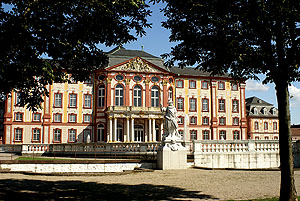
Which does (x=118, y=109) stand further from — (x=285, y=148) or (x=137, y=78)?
(x=285, y=148)

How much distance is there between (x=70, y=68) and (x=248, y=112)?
53715 mm

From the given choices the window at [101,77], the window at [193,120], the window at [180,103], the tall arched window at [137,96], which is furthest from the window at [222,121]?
the window at [101,77]

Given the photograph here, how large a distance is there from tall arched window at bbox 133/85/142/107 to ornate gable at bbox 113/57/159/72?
8.46 feet

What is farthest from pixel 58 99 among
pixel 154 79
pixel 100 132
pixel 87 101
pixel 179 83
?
pixel 179 83

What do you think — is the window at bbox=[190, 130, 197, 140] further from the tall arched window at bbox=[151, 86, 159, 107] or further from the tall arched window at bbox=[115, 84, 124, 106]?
the tall arched window at bbox=[115, 84, 124, 106]

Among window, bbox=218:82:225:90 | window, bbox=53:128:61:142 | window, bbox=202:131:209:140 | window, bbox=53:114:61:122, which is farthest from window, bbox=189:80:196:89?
window, bbox=53:128:61:142

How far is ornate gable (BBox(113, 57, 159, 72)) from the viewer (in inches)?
1719

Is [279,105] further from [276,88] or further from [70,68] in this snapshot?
[70,68]

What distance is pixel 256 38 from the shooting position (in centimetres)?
727

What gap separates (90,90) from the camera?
43594 mm

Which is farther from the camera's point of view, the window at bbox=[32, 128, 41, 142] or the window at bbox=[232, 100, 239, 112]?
the window at bbox=[232, 100, 239, 112]

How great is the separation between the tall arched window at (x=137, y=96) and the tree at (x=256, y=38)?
119 ft

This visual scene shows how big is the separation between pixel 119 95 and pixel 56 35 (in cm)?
3567

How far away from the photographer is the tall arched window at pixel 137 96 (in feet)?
144
